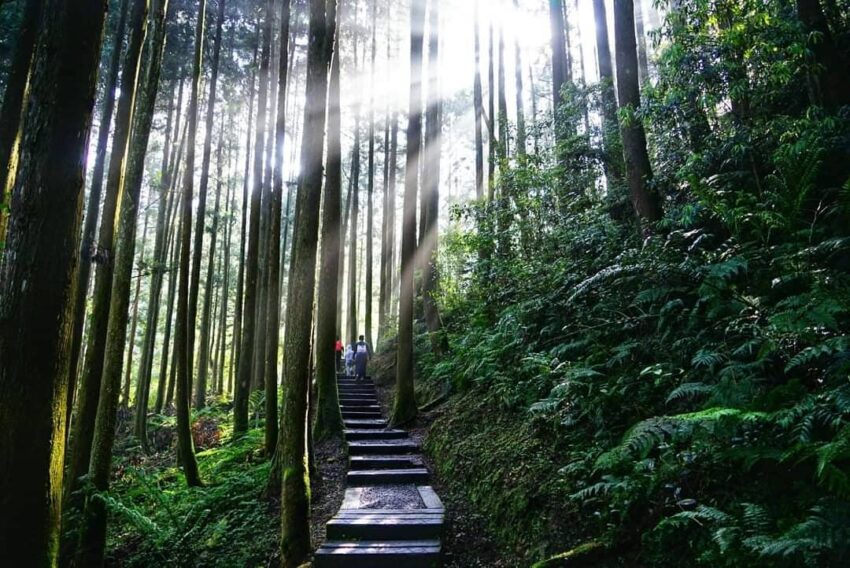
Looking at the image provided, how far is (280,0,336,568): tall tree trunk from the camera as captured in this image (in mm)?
5465

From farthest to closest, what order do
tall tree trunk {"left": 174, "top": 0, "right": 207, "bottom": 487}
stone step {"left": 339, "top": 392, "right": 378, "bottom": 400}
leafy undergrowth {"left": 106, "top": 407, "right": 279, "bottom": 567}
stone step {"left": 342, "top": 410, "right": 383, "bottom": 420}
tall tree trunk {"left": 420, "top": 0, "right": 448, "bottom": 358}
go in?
stone step {"left": 339, "top": 392, "right": 378, "bottom": 400} < tall tree trunk {"left": 420, "top": 0, "right": 448, "bottom": 358} < stone step {"left": 342, "top": 410, "right": 383, "bottom": 420} < tall tree trunk {"left": 174, "top": 0, "right": 207, "bottom": 487} < leafy undergrowth {"left": 106, "top": 407, "right": 279, "bottom": 567}

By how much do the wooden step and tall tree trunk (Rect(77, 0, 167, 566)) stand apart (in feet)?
11.5

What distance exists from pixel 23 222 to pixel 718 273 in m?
5.61

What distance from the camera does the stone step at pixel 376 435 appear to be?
9547 millimetres

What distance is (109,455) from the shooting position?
635cm

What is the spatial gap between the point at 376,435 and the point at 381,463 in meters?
1.57

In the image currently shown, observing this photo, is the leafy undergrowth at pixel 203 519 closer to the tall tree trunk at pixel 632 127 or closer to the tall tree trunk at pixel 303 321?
the tall tree trunk at pixel 303 321

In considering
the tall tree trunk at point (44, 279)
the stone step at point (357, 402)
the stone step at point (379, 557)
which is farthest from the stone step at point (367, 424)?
the tall tree trunk at point (44, 279)

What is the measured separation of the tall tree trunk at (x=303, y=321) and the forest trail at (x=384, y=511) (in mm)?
427

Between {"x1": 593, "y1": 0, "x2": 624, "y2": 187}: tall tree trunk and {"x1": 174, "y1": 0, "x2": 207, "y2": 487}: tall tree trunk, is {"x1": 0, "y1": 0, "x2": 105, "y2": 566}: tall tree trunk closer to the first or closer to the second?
{"x1": 174, "y1": 0, "x2": 207, "y2": 487}: tall tree trunk

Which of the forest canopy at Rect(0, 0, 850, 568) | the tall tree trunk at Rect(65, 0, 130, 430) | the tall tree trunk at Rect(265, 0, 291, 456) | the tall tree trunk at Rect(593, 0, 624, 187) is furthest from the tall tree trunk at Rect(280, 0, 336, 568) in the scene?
the tall tree trunk at Rect(593, 0, 624, 187)

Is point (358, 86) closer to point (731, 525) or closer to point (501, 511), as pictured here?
point (501, 511)

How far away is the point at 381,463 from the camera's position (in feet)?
26.6

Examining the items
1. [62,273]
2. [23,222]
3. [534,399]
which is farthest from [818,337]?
[23,222]
